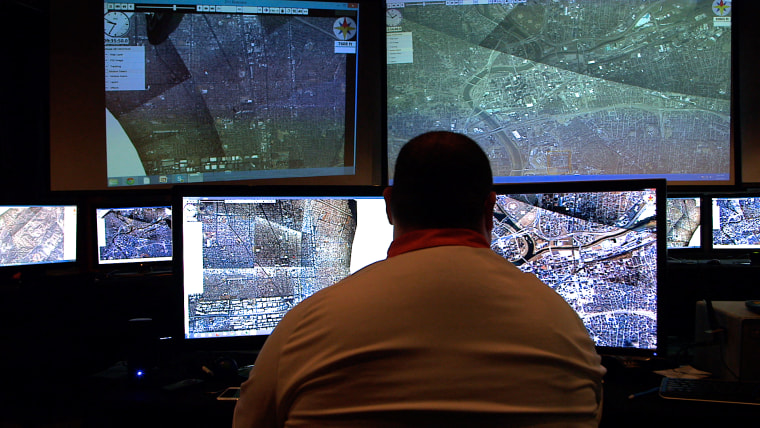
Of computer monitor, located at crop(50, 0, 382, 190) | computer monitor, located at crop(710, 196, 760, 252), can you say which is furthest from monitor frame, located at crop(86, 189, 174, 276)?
computer monitor, located at crop(710, 196, 760, 252)

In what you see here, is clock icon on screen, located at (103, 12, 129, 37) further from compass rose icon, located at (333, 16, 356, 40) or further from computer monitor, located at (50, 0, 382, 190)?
compass rose icon, located at (333, 16, 356, 40)

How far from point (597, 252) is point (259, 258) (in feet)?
3.09

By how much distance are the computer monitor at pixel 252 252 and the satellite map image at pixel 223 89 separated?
75cm

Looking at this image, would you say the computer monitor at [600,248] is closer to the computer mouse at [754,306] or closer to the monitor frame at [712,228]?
the computer mouse at [754,306]

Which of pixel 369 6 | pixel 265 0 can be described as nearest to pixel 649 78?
pixel 369 6

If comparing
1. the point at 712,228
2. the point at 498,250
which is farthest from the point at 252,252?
the point at 712,228

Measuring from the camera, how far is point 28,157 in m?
3.18

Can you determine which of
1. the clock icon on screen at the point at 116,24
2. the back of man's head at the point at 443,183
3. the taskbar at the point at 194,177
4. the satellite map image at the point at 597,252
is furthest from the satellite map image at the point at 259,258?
the clock icon on screen at the point at 116,24

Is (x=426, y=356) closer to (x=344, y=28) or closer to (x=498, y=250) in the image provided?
(x=498, y=250)

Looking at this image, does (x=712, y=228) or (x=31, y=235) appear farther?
(x=31, y=235)

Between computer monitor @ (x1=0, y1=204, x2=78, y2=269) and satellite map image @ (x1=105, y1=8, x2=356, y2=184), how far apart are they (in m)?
1.21

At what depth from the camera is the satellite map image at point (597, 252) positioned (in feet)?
4.34

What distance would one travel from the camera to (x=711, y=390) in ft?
4.00

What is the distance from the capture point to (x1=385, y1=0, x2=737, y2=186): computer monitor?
6.25 feet
